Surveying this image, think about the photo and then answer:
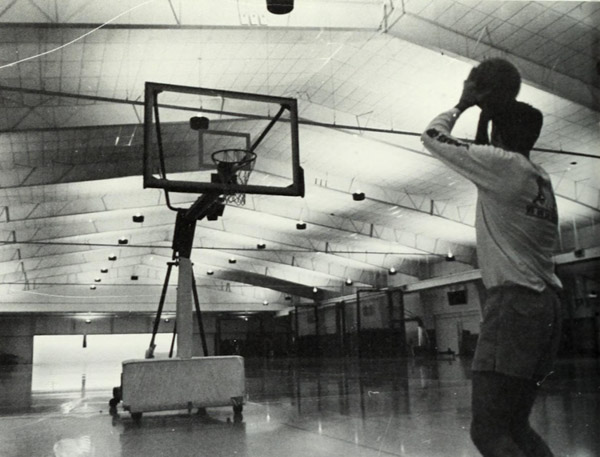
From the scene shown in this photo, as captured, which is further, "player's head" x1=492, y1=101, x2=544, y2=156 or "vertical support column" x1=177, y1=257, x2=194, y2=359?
"vertical support column" x1=177, y1=257, x2=194, y2=359

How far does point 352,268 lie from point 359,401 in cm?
2592

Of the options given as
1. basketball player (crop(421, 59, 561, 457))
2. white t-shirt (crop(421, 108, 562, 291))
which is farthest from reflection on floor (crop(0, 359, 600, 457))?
white t-shirt (crop(421, 108, 562, 291))

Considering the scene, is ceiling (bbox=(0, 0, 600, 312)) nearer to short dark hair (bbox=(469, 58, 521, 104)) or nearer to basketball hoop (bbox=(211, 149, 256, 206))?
basketball hoop (bbox=(211, 149, 256, 206))

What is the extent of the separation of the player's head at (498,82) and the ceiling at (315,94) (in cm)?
824

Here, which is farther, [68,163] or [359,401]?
[68,163]

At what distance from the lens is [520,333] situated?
5.29 ft

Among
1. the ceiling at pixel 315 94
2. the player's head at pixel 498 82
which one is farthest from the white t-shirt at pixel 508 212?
the ceiling at pixel 315 94

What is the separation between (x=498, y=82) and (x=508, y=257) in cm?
58

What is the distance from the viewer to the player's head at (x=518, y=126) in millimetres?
1853

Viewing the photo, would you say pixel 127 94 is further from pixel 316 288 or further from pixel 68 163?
pixel 316 288

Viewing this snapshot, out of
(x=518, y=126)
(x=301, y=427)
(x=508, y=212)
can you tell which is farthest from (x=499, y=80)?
(x=301, y=427)

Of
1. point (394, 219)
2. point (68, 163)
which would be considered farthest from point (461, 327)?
point (68, 163)

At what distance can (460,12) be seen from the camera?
10430mm

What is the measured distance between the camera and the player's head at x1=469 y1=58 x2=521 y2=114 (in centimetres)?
182
